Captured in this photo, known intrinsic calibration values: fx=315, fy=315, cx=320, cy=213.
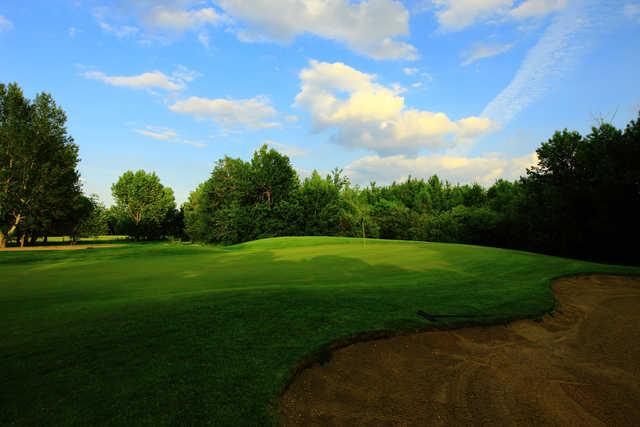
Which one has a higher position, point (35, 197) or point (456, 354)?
point (35, 197)

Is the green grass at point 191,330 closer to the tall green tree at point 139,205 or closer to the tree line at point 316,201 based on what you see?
the tree line at point 316,201

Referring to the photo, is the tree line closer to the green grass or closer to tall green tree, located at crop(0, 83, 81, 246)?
tall green tree, located at crop(0, 83, 81, 246)

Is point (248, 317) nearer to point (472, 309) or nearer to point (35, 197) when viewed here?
point (472, 309)

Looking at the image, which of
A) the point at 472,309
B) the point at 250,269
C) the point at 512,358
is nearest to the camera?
the point at 512,358

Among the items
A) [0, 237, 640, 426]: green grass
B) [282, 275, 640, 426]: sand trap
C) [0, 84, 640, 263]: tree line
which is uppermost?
[0, 84, 640, 263]: tree line

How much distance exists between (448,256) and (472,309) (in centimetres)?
1104

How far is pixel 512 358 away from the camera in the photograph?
22.2ft

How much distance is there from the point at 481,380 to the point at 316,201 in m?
63.1

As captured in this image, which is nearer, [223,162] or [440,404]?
[440,404]

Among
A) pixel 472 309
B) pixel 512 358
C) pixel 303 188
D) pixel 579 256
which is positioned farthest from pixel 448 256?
pixel 303 188

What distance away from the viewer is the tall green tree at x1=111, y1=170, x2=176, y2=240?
298 ft

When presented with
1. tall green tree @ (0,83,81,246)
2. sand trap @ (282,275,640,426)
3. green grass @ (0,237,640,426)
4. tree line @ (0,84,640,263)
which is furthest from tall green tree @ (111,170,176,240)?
sand trap @ (282,275,640,426)

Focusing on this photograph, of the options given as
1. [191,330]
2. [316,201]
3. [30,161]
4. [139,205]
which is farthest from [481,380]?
[139,205]

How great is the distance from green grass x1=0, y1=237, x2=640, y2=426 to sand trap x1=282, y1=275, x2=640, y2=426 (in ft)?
1.77
